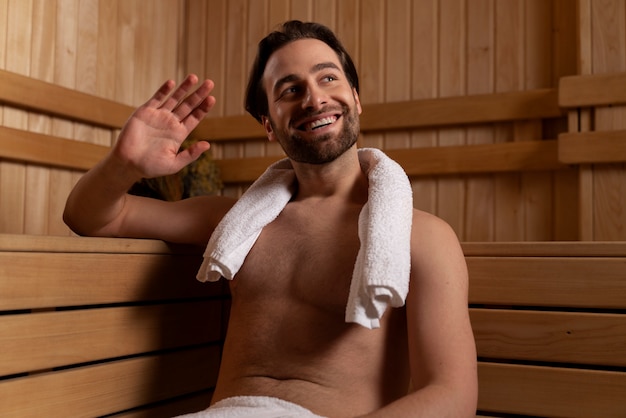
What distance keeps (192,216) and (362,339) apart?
60cm

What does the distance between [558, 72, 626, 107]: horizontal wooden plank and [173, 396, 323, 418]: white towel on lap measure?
4.81 feet

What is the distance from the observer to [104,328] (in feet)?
5.14

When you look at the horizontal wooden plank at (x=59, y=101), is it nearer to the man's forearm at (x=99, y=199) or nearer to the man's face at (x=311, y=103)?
the man's forearm at (x=99, y=199)

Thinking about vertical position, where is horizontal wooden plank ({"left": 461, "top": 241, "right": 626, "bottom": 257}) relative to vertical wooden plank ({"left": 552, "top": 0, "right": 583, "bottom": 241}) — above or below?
below

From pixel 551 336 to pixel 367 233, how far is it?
0.58m

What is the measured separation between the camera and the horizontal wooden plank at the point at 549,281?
5.27ft

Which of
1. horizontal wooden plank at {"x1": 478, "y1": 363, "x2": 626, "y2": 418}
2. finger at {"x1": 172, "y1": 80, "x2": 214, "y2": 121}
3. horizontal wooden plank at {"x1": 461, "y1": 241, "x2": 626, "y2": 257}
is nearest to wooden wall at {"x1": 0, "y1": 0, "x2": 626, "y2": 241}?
horizontal wooden plank at {"x1": 461, "y1": 241, "x2": 626, "y2": 257}

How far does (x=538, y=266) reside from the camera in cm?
168

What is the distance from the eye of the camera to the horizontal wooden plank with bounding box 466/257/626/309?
1.61m

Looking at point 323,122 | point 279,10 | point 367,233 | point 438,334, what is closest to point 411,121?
point 279,10

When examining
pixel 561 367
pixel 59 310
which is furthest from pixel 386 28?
pixel 59 310

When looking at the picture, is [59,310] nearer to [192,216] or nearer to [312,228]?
[192,216]

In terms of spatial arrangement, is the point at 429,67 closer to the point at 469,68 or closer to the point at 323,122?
the point at 469,68

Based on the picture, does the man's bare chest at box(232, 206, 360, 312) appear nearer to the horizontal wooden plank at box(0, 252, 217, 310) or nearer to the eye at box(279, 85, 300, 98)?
the horizontal wooden plank at box(0, 252, 217, 310)
